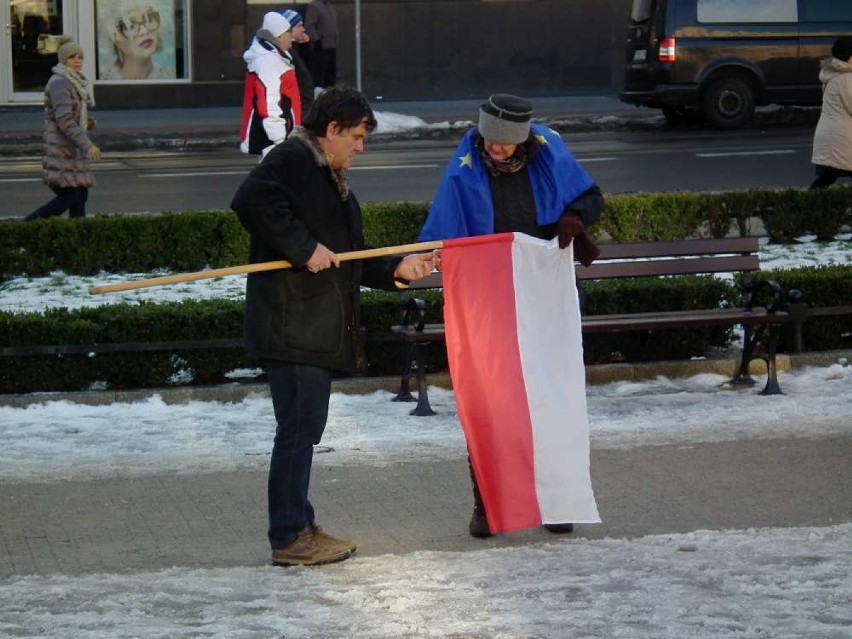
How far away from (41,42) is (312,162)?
21056mm

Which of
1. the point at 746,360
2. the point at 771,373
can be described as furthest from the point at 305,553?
the point at 746,360

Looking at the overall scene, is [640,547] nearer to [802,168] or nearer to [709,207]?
[709,207]

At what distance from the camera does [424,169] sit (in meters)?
18.3

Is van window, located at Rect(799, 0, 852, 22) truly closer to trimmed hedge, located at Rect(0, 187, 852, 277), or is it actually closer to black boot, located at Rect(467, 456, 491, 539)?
trimmed hedge, located at Rect(0, 187, 852, 277)

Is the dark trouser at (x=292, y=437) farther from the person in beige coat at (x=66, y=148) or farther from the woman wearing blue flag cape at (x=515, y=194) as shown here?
the person in beige coat at (x=66, y=148)

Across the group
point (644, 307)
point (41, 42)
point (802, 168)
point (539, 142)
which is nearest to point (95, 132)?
point (41, 42)

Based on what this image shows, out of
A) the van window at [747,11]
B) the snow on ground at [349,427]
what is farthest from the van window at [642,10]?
the snow on ground at [349,427]

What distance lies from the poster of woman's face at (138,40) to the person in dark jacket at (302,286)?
20781 mm

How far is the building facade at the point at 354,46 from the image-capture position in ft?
83.9

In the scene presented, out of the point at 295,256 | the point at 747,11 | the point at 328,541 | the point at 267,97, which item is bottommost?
the point at 328,541

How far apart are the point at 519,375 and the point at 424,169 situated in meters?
12.2

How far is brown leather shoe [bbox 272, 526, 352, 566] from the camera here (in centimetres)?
584

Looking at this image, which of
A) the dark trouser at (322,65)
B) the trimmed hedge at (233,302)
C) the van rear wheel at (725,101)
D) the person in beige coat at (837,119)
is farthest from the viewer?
the dark trouser at (322,65)

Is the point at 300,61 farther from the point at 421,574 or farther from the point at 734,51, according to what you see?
the point at 421,574
